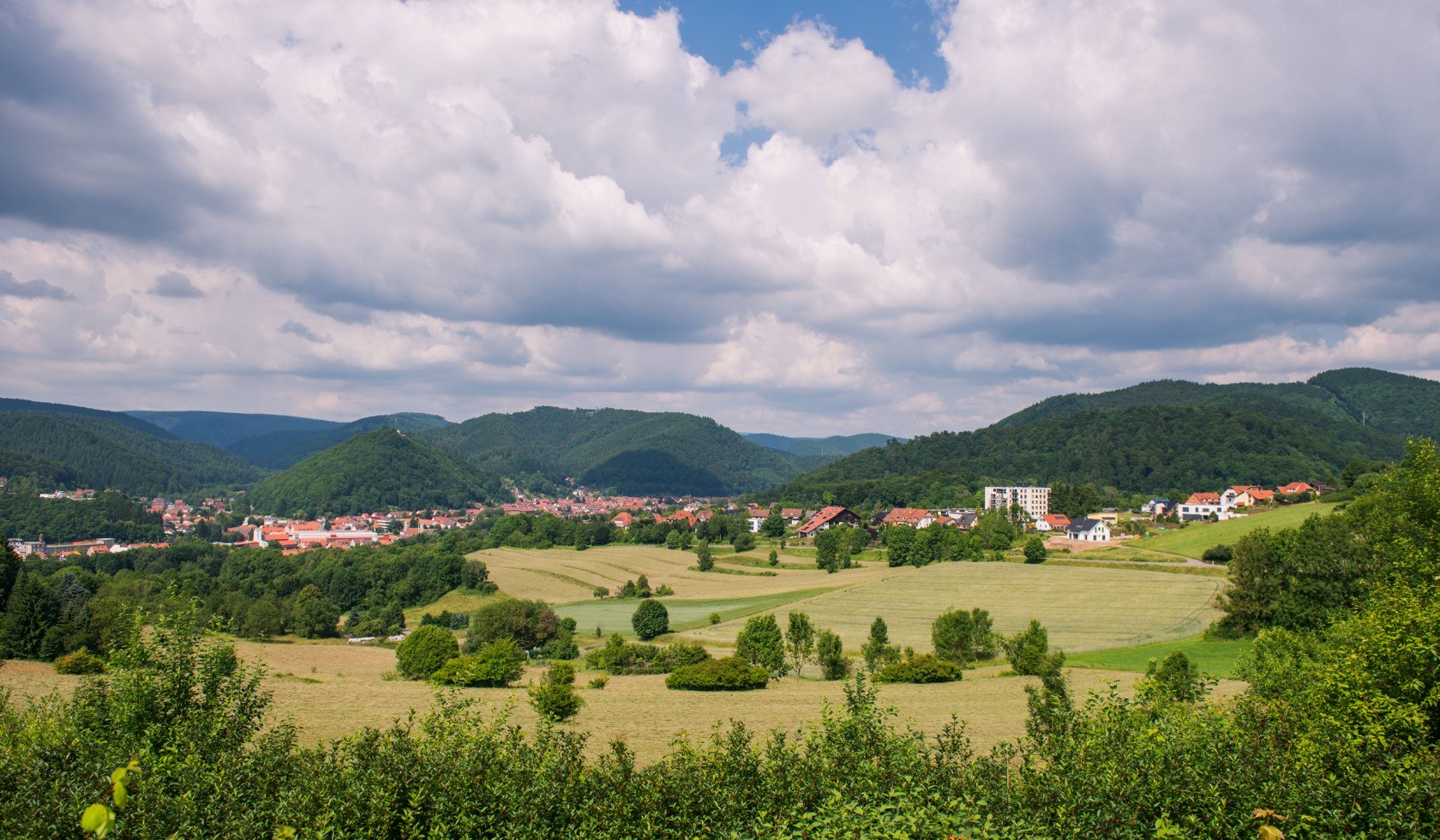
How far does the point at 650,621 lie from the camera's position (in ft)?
233

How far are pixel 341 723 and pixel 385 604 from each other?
83.0m

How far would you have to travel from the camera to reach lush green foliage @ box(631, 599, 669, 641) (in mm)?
70688

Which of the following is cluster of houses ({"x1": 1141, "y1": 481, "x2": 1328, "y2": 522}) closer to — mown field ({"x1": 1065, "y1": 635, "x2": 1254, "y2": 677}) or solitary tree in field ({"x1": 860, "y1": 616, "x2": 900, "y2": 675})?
mown field ({"x1": 1065, "y1": 635, "x2": 1254, "y2": 677})

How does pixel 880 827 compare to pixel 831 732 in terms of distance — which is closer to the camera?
pixel 880 827

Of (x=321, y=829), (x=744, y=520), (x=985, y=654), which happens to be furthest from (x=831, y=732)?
(x=744, y=520)

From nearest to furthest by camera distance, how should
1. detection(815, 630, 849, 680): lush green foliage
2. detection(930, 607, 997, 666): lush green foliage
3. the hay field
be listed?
→ detection(815, 630, 849, 680): lush green foliage
detection(930, 607, 997, 666): lush green foliage
the hay field


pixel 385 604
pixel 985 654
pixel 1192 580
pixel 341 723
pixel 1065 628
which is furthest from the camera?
pixel 385 604

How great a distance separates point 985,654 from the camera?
55156 millimetres

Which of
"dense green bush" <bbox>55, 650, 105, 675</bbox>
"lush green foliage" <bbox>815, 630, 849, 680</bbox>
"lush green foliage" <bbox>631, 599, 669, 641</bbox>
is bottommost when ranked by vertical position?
"lush green foliage" <bbox>631, 599, 669, 641</bbox>

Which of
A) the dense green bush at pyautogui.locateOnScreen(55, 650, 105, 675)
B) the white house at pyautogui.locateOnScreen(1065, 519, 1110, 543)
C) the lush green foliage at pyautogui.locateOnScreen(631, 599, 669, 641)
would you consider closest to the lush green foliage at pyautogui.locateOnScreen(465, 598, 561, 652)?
the lush green foliage at pyautogui.locateOnScreen(631, 599, 669, 641)

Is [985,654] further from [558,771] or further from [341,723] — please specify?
[558,771]

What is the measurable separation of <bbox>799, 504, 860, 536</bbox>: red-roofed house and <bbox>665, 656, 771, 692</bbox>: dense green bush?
352 feet

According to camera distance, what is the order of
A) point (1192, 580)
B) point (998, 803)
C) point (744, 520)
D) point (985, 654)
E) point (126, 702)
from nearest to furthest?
point (998, 803)
point (126, 702)
point (985, 654)
point (1192, 580)
point (744, 520)

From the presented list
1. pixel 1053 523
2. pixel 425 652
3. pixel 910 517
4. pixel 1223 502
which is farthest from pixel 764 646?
pixel 1223 502
